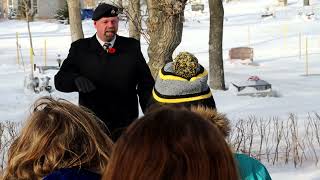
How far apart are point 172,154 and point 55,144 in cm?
67

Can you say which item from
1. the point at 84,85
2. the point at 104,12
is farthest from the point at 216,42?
the point at 84,85

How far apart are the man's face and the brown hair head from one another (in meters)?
2.90

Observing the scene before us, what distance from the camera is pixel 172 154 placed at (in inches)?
62.1

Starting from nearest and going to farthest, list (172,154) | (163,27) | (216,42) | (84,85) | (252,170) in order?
(172,154) < (252,170) < (84,85) < (163,27) < (216,42)

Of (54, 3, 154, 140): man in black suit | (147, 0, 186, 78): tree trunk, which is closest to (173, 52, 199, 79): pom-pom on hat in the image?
(54, 3, 154, 140): man in black suit

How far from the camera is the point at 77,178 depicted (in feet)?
6.84

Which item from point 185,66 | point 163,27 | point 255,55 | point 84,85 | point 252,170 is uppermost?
point 163,27

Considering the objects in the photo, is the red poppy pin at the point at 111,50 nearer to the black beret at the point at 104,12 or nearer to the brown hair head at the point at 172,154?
the black beret at the point at 104,12

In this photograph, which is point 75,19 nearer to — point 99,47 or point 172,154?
point 99,47

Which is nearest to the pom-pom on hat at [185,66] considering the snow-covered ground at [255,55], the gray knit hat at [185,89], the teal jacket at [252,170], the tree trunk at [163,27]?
the gray knit hat at [185,89]

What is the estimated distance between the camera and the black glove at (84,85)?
4.15 metres

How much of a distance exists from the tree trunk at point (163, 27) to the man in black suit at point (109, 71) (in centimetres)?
382

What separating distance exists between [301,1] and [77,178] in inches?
2284

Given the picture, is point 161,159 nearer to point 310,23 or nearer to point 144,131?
point 144,131
